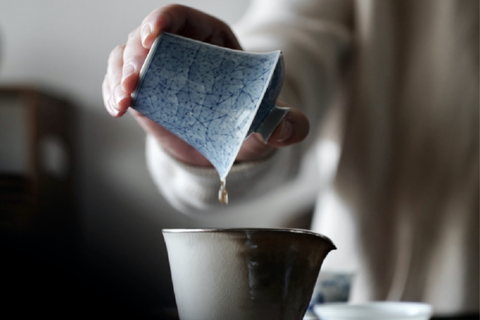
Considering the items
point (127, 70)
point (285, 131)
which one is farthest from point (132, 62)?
point (285, 131)

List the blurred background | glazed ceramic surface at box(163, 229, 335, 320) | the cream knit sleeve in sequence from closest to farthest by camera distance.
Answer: glazed ceramic surface at box(163, 229, 335, 320), the cream knit sleeve, the blurred background

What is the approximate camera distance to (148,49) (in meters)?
0.37

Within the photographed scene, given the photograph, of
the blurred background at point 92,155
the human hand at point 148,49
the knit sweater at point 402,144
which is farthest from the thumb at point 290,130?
the blurred background at point 92,155

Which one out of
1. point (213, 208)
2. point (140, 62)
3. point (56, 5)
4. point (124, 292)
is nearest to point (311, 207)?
point (124, 292)

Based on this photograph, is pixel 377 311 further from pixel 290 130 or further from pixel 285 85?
pixel 285 85

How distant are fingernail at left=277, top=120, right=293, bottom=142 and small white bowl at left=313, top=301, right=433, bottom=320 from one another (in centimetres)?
14

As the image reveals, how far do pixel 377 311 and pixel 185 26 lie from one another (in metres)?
0.28

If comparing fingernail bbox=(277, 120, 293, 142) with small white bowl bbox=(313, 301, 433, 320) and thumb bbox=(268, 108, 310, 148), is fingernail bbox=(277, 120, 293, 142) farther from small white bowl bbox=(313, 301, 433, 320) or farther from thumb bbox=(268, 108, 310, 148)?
small white bowl bbox=(313, 301, 433, 320)

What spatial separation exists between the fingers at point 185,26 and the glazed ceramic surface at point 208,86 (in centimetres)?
2

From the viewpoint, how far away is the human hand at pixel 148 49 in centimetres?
34

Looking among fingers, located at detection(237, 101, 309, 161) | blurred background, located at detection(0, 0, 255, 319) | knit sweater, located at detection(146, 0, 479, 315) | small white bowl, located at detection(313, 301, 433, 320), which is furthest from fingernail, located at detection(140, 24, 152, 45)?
blurred background, located at detection(0, 0, 255, 319)

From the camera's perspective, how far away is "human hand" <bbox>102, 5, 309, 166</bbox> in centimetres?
34

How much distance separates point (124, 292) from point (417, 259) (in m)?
0.99

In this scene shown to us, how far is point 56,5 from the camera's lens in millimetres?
1534
